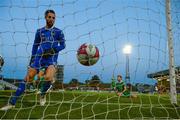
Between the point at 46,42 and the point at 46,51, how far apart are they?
32 cm

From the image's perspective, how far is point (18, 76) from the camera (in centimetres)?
670

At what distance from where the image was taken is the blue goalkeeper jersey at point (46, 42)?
22.0 feet

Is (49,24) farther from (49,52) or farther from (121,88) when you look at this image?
(121,88)

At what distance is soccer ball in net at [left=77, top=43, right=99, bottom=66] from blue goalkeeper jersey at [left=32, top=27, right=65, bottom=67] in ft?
1.47

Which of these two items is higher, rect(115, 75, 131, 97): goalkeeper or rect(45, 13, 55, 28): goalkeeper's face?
rect(45, 13, 55, 28): goalkeeper's face

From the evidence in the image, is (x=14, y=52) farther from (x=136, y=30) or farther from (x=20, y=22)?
(x=136, y=30)

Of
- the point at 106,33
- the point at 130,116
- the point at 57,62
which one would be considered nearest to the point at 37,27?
the point at 57,62

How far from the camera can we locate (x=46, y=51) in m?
6.66

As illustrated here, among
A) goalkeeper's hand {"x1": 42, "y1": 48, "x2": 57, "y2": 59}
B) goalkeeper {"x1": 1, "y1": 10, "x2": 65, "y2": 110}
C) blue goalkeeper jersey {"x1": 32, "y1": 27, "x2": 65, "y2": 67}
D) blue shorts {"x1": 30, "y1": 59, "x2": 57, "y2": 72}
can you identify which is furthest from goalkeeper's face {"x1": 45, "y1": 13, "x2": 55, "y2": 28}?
blue shorts {"x1": 30, "y1": 59, "x2": 57, "y2": 72}

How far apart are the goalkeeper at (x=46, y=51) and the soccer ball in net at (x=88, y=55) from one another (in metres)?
0.38

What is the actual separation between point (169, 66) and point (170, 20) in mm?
1010

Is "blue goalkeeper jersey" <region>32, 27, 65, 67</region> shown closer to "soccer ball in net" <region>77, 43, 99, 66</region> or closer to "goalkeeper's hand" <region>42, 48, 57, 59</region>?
"goalkeeper's hand" <region>42, 48, 57, 59</region>

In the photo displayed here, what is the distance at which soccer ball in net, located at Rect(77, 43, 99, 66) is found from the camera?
6.36 meters

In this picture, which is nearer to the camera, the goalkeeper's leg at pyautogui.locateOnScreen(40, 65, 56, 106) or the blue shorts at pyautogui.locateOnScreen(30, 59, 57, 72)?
the goalkeeper's leg at pyautogui.locateOnScreen(40, 65, 56, 106)
